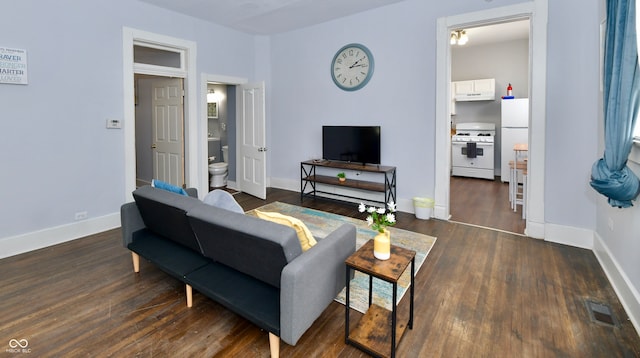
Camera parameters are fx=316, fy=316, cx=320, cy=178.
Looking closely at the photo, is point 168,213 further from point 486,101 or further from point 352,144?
point 486,101

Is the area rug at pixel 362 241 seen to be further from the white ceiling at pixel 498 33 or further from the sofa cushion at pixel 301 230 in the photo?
the white ceiling at pixel 498 33

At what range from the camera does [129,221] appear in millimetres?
2711

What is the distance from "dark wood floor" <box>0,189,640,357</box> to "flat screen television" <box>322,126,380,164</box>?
6.29 feet

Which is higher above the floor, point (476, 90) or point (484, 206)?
point (476, 90)

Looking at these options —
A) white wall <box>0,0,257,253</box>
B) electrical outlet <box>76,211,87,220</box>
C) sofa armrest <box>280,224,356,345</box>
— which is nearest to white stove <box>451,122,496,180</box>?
sofa armrest <box>280,224,356,345</box>

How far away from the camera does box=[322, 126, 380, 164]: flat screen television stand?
15.1 feet

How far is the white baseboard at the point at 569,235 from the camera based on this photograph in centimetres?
325

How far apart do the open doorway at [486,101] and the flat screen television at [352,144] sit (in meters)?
2.18

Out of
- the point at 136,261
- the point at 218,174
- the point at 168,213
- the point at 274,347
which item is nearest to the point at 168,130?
the point at 218,174

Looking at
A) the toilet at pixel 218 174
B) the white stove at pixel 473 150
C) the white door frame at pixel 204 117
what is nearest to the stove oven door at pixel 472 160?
the white stove at pixel 473 150

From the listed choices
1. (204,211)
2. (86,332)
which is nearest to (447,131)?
(204,211)

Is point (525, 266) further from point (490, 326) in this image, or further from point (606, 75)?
point (606, 75)

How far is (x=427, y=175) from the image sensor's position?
14.2 feet

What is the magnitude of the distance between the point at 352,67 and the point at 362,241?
2.80m
